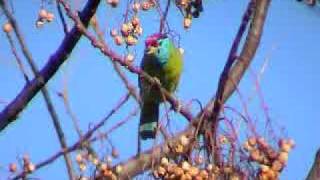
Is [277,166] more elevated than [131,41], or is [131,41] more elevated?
[131,41]

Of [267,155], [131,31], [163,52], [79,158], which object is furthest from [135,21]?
[267,155]

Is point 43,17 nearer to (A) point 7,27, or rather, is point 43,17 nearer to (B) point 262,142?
(A) point 7,27

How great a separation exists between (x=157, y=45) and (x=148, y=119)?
0.67ft

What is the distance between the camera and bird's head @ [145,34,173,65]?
1.45 metres

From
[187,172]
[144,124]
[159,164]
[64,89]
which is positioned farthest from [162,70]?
[187,172]

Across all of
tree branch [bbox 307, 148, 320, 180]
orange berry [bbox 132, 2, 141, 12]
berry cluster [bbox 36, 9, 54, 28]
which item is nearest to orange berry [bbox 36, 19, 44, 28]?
berry cluster [bbox 36, 9, 54, 28]

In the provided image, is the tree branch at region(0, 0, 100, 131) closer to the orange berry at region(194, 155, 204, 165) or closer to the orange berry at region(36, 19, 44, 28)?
the orange berry at region(36, 19, 44, 28)

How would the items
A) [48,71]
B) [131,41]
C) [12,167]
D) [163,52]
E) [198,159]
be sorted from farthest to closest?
[163,52]
[12,167]
[131,41]
[48,71]
[198,159]

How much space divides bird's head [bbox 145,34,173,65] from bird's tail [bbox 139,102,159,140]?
0.14m

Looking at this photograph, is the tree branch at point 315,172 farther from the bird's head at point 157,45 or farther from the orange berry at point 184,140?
the bird's head at point 157,45

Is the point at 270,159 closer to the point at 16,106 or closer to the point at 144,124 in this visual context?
the point at 16,106

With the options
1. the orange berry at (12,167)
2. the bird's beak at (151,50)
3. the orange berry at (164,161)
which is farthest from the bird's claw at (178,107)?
the orange berry at (12,167)

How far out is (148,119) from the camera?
155 centimetres

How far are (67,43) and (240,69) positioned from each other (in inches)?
13.9
